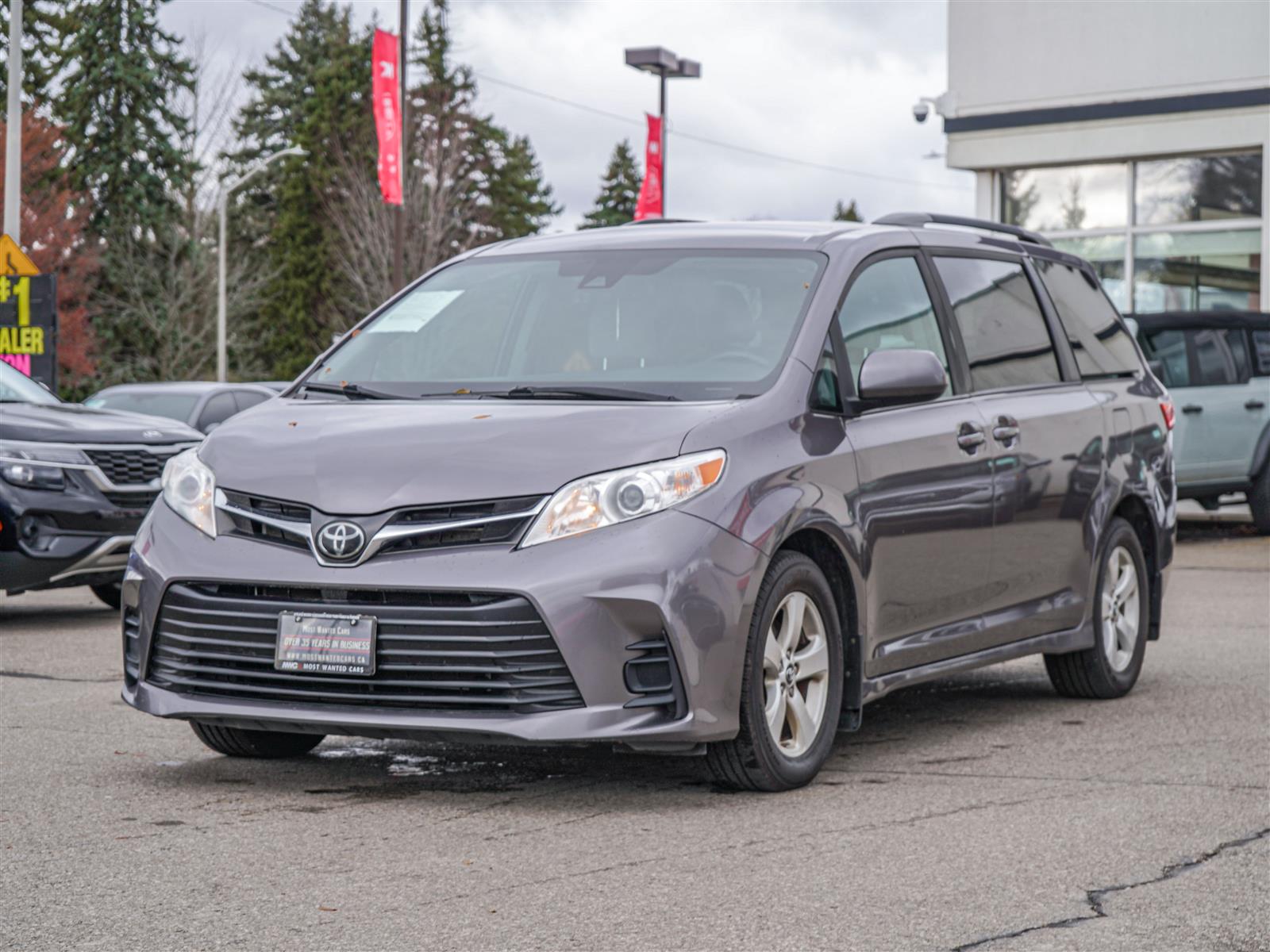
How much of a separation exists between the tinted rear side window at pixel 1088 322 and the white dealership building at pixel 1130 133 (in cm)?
1577

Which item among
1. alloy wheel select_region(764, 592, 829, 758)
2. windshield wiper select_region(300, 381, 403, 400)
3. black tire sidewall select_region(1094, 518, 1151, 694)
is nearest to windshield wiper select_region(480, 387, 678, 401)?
windshield wiper select_region(300, 381, 403, 400)

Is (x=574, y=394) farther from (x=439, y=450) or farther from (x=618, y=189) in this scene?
(x=618, y=189)

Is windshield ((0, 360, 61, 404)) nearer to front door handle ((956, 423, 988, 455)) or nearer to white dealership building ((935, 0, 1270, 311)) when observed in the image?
front door handle ((956, 423, 988, 455))

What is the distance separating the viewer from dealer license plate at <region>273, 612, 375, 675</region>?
18.3ft

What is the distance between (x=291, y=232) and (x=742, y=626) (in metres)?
67.0

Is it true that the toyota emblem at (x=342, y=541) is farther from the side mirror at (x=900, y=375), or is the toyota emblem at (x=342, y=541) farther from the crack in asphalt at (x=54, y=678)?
the crack in asphalt at (x=54, y=678)

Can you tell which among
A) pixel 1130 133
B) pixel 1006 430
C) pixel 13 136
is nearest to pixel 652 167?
pixel 1130 133

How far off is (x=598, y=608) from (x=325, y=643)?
0.82m

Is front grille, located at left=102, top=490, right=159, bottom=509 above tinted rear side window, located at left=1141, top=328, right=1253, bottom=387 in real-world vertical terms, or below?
below

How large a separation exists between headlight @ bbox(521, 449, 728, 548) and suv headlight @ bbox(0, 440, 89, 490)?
610 cm

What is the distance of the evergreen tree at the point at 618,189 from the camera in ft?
338

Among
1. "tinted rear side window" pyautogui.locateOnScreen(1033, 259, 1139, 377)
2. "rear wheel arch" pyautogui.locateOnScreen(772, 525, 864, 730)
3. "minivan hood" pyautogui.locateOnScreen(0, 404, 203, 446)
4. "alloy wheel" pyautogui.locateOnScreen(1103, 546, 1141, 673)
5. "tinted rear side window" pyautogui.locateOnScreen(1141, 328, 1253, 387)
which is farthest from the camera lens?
"tinted rear side window" pyautogui.locateOnScreen(1141, 328, 1253, 387)

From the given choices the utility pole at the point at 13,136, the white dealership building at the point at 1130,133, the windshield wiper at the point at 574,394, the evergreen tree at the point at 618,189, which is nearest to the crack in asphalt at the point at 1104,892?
the windshield wiper at the point at 574,394

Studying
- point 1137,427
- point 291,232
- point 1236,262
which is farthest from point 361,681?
point 291,232
